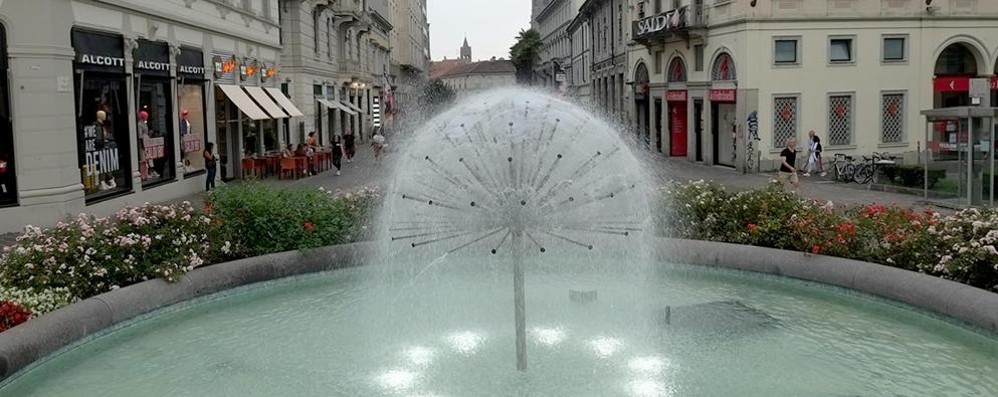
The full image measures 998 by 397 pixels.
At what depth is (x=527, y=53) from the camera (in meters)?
118

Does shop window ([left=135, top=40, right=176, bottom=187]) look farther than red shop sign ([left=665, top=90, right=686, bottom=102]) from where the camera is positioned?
No

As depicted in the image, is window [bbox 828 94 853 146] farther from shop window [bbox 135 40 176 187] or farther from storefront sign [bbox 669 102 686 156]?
shop window [bbox 135 40 176 187]

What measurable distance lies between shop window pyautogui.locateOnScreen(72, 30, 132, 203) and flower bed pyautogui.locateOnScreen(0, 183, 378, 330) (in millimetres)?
6955

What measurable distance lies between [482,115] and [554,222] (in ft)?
4.68

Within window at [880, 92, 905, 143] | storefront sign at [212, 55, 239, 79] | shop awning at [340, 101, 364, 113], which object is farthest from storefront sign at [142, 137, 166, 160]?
shop awning at [340, 101, 364, 113]

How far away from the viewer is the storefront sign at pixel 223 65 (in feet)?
96.0

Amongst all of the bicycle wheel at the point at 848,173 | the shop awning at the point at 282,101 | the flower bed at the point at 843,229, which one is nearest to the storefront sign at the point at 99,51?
the flower bed at the point at 843,229

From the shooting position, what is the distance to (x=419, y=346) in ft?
31.6

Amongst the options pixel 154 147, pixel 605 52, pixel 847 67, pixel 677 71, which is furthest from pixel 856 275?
pixel 605 52

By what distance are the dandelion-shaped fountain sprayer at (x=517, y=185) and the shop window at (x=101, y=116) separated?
10.3 m

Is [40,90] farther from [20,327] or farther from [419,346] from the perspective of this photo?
[419,346]

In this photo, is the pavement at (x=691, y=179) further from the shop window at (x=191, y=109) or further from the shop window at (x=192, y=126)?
the shop window at (x=191, y=109)

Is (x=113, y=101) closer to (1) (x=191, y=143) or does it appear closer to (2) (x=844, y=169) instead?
(1) (x=191, y=143)

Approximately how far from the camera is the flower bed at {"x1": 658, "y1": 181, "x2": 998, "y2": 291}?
1048 cm
